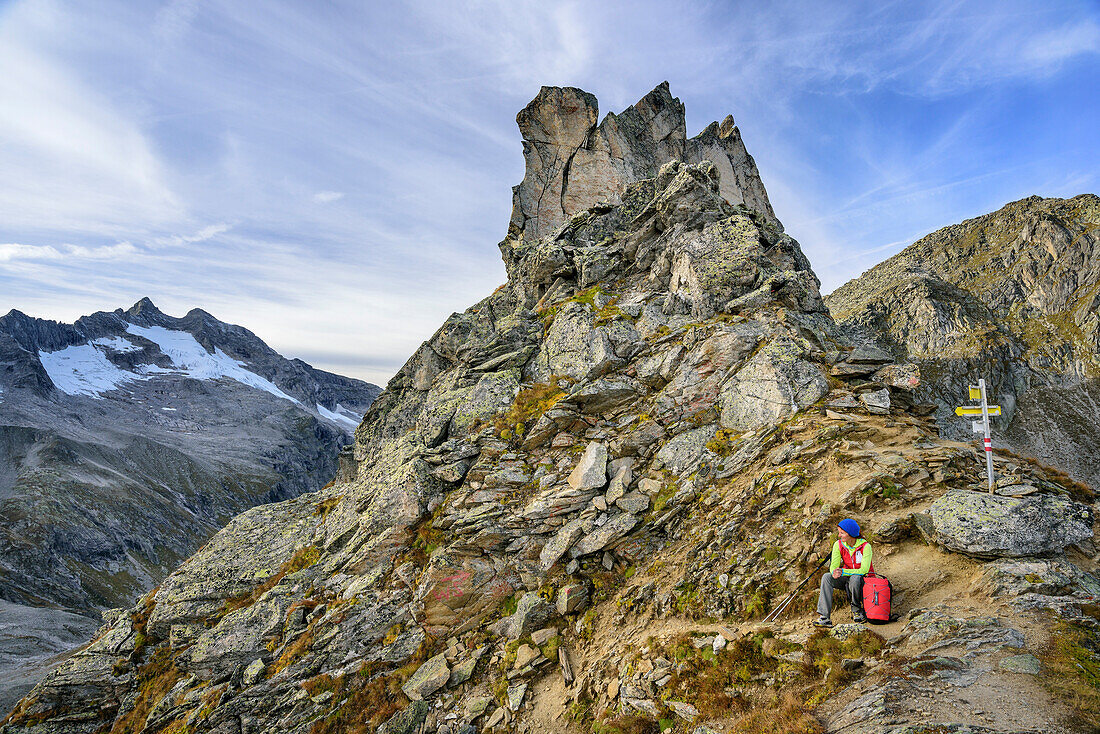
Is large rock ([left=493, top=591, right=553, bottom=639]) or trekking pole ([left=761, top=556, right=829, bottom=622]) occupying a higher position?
trekking pole ([left=761, top=556, right=829, bottom=622])

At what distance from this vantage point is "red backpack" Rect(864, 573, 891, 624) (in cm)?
951

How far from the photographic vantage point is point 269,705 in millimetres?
15148

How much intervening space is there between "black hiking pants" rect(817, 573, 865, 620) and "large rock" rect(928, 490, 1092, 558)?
2.77 m

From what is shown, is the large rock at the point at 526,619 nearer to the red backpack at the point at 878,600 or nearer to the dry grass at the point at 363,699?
the dry grass at the point at 363,699

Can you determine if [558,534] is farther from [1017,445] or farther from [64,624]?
[1017,445]

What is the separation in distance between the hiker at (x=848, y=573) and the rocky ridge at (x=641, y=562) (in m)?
0.55

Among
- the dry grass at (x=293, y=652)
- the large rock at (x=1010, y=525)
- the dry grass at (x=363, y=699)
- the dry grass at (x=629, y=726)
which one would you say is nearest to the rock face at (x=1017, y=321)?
the large rock at (x=1010, y=525)

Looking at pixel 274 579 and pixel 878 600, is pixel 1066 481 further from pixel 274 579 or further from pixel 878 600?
pixel 274 579

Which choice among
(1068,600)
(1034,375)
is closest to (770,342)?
(1068,600)

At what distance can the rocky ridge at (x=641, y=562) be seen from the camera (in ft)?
29.6

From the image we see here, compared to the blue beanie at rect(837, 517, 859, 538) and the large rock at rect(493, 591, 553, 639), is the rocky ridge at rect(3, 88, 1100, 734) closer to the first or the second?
the large rock at rect(493, 591, 553, 639)

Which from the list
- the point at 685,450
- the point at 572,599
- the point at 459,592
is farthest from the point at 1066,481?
the point at 459,592

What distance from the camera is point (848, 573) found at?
10.3 metres

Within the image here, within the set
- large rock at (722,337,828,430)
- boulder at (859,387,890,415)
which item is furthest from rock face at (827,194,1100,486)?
large rock at (722,337,828,430)
